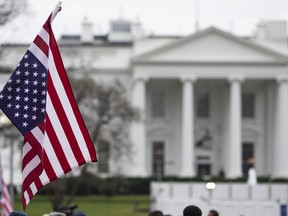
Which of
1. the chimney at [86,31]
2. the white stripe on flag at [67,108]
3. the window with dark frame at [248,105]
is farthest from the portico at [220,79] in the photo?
the white stripe on flag at [67,108]

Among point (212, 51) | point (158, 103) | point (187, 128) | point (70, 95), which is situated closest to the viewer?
point (70, 95)

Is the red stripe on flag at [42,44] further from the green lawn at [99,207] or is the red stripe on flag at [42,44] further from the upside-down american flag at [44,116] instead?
the green lawn at [99,207]

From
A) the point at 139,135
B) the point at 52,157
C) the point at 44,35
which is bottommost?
the point at 139,135

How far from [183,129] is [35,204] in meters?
24.5

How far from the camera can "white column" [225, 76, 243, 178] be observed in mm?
75125

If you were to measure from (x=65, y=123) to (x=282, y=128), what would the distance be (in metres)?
65.8

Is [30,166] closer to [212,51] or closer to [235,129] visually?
[235,129]

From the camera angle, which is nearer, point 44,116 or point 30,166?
point 44,116

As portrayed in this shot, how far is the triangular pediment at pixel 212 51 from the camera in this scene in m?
75.4

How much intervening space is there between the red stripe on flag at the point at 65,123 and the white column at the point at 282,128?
64.7 m

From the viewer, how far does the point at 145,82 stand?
76.2m

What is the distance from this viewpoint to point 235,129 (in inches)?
2970

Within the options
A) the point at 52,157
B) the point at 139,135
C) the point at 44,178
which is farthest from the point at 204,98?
the point at 44,178

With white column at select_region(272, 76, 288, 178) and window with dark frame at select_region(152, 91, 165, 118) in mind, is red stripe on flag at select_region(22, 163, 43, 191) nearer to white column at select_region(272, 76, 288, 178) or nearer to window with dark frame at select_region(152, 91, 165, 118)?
white column at select_region(272, 76, 288, 178)
